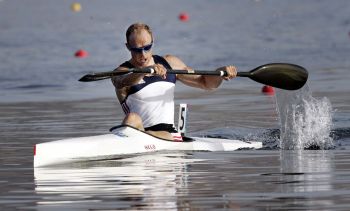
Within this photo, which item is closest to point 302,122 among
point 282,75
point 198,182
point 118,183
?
point 282,75

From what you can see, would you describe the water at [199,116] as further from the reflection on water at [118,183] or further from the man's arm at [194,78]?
the man's arm at [194,78]

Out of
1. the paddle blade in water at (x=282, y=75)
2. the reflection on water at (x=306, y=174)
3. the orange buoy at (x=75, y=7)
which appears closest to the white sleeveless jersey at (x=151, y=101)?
the paddle blade in water at (x=282, y=75)

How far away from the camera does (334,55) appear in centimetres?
3275

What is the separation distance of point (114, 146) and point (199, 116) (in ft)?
19.2

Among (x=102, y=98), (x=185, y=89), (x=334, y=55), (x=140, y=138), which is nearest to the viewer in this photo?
(x=140, y=138)

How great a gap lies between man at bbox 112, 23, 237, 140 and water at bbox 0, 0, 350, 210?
452 millimetres

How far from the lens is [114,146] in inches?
504

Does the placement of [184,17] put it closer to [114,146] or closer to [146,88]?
[146,88]

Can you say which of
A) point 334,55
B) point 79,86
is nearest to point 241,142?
point 79,86

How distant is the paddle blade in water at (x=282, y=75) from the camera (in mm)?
14523

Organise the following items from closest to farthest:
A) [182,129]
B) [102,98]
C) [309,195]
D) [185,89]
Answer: [309,195] → [182,129] → [102,98] → [185,89]

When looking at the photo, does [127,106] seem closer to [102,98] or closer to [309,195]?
[309,195]

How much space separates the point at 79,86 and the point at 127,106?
1233cm

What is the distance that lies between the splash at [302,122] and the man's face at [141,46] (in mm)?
1961
